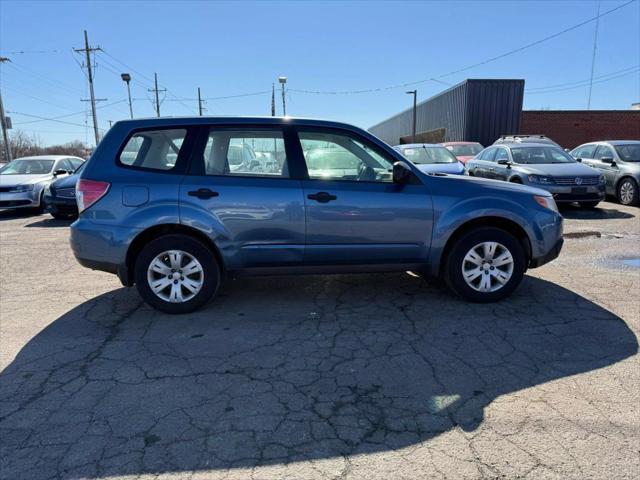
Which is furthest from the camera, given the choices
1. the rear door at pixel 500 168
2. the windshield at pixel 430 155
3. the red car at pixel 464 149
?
the red car at pixel 464 149

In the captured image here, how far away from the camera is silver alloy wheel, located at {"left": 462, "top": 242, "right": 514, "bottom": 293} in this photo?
4.52 metres

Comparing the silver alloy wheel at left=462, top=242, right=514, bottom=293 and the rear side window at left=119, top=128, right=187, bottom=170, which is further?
the silver alloy wheel at left=462, top=242, right=514, bottom=293

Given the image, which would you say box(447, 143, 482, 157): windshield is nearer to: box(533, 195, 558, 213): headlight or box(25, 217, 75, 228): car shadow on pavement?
box(25, 217, 75, 228): car shadow on pavement

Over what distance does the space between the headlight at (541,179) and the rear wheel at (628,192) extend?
2.67 metres

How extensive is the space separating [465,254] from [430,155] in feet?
29.0

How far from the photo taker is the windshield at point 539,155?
1107 centimetres

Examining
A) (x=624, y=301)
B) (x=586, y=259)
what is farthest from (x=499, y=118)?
(x=624, y=301)

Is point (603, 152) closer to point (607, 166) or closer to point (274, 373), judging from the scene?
point (607, 166)

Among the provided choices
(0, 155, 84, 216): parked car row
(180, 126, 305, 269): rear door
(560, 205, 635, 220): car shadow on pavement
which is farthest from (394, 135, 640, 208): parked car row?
(0, 155, 84, 216): parked car row

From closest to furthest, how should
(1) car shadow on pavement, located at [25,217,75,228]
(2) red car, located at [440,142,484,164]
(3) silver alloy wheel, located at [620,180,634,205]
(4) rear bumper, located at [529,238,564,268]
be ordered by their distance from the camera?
(4) rear bumper, located at [529,238,564,268] → (1) car shadow on pavement, located at [25,217,75,228] → (3) silver alloy wheel, located at [620,180,634,205] → (2) red car, located at [440,142,484,164]

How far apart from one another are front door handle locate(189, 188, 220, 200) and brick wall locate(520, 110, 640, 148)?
32.7 metres

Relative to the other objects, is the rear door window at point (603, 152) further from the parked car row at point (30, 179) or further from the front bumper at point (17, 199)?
the front bumper at point (17, 199)

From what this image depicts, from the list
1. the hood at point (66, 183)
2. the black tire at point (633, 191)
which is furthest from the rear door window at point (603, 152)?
the hood at point (66, 183)

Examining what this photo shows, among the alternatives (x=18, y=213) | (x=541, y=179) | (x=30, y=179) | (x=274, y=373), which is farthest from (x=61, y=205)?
(x=541, y=179)
